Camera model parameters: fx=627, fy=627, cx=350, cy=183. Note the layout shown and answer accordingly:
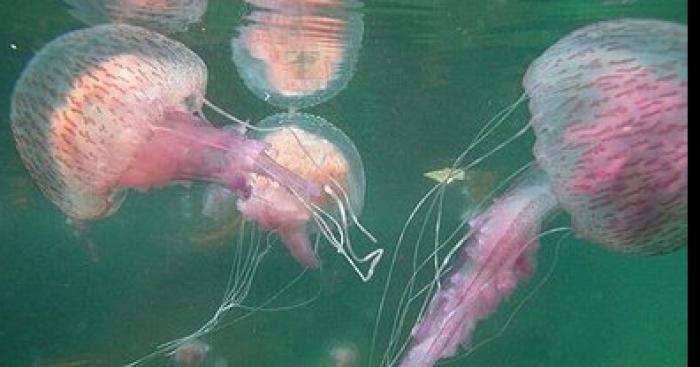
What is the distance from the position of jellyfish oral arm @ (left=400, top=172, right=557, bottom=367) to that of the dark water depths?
57.3 inches

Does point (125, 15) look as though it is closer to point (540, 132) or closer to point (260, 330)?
point (540, 132)

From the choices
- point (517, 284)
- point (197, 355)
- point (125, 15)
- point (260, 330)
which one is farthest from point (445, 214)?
point (517, 284)

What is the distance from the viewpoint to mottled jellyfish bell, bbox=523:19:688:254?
108 inches

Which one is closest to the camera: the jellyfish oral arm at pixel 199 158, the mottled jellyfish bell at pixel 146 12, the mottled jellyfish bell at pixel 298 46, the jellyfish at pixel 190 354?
the jellyfish oral arm at pixel 199 158

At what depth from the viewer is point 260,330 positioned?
14125mm

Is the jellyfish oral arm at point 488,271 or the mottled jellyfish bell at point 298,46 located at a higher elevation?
the mottled jellyfish bell at point 298,46

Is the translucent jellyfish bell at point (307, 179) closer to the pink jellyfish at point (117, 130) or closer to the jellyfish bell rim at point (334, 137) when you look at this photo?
the jellyfish bell rim at point (334, 137)

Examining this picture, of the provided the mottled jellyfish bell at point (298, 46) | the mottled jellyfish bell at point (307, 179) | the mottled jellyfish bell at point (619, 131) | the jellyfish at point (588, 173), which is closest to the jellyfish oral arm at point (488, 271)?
the jellyfish at point (588, 173)

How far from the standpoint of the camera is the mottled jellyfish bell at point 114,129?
3.53 meters

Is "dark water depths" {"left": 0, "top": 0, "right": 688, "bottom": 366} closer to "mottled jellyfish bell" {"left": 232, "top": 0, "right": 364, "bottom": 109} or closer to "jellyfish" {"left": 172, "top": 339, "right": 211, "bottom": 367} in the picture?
"mottled jellyfish bell" {"left": 232, "top": 0, "right": 364, "bottom": 109}

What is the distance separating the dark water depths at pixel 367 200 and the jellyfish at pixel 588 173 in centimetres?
116

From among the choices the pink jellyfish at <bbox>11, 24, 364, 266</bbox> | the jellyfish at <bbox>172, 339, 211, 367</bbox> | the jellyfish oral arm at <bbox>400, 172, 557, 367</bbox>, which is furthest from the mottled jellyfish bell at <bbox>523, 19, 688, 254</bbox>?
the jellyfish at <bbox>172, 339, 211, 367</bbox>

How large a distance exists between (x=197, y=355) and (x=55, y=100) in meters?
6.10

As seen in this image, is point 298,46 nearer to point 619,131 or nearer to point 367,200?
point 619,131
